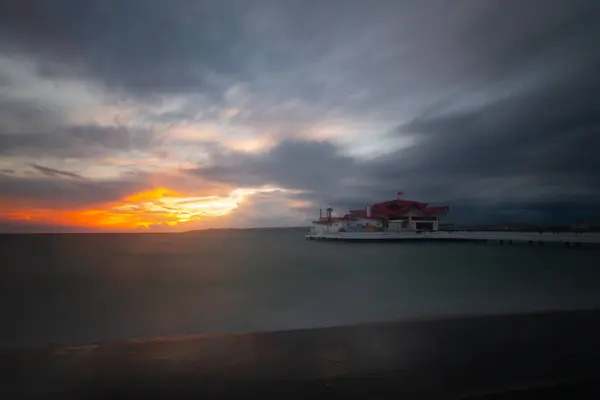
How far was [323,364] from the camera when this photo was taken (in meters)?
6.63

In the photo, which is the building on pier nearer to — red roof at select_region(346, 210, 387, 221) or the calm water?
red roof at select_region(346, 210, 387, 221)

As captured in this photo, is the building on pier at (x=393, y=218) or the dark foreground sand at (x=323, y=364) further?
the building on pier at (x=393, y=218)

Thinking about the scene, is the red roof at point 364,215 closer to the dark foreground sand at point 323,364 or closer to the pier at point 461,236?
the pier at point 461,236

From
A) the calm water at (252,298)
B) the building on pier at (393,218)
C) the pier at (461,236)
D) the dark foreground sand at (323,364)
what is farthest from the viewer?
the building on pier at (393,218)

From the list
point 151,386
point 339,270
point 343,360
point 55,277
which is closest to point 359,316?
point 343,360

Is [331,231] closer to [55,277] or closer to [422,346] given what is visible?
[55,277]

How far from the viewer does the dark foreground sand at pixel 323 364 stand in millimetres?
5500

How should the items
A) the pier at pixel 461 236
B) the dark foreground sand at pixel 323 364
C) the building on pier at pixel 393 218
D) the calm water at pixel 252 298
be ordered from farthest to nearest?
the building on pier at pixel 393 218, the pier at pixel 461 236, the calm water at pixel 252 298, the dark foreground sand at pixel 323 364

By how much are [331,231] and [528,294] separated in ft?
174

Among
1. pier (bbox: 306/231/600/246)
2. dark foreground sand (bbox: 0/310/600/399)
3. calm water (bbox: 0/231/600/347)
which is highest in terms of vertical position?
pier (bbox: 306/231/600/246)

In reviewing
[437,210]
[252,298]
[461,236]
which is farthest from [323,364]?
[437,210]

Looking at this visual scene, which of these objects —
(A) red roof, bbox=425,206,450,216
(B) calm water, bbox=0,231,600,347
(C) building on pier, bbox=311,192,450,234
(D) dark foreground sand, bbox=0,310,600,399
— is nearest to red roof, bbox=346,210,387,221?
(C) building on pier, bbox=311,192,450,234

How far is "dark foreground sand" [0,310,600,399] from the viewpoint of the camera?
5500 millimetres

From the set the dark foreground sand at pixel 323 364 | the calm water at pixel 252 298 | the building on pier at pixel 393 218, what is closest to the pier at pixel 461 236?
the building on pier at pixel 393 218
